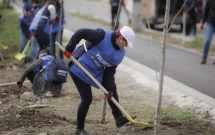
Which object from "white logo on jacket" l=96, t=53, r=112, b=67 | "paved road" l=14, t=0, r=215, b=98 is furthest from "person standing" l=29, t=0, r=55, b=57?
"white logo on jacket" l=96, t=53, r=112, b=67

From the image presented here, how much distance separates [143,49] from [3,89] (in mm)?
6721

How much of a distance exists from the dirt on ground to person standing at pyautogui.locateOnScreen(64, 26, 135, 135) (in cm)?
40

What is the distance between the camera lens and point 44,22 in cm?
1047

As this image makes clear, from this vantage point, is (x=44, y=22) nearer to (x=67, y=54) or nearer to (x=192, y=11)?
(x=67, y=54)

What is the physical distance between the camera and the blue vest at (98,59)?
6016mm

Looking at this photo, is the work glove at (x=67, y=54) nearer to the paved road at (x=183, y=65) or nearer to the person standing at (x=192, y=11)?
the paved road at (x=183, y=65)

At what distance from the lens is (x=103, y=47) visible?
19.7 ft

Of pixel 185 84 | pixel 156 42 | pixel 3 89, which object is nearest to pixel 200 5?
pixel 156 42

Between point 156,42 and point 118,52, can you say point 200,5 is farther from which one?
point 118,52

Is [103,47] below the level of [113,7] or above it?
above

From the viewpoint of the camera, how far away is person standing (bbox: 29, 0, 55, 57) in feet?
34.2

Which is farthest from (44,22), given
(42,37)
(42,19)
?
(42,37)

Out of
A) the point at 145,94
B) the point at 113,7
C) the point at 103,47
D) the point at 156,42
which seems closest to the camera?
the point at 103,47

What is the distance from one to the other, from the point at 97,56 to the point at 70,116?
156 cm
